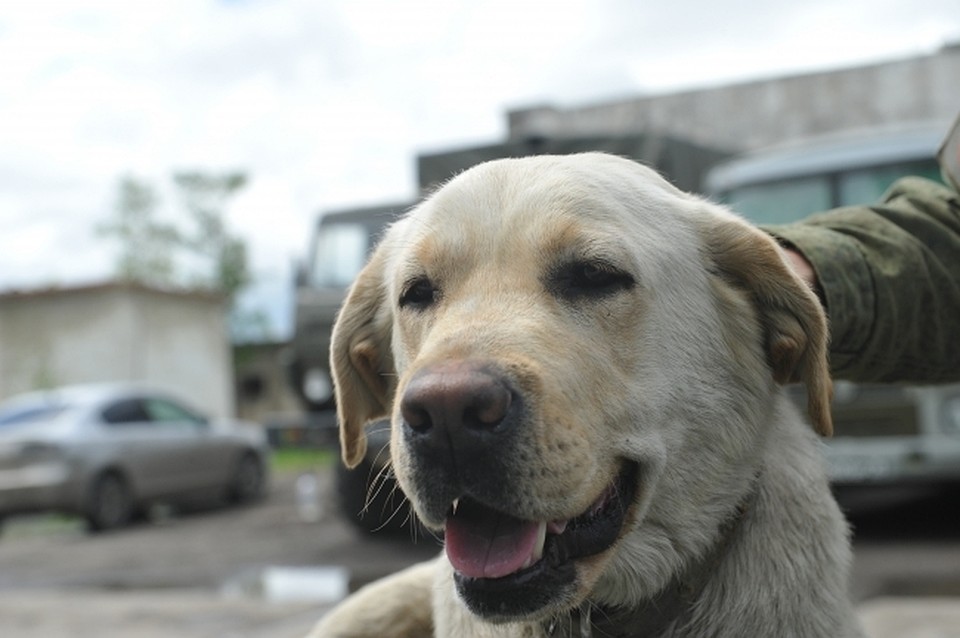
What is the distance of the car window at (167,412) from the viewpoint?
14516 millimetres

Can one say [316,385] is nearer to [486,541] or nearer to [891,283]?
[891,283]

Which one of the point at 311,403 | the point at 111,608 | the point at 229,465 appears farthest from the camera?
the point at 229,465

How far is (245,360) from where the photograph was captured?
124 feet

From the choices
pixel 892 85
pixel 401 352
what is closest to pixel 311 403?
pixel 401 352

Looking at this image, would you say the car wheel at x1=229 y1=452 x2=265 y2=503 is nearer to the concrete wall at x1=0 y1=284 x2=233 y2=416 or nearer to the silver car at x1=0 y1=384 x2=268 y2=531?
the silver car at x1=0 y1=384 x2=268 y2=531

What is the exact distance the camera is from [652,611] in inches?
95.3

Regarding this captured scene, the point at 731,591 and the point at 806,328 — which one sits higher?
the point at 806,328

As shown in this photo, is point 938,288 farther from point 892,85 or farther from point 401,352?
point 892,85

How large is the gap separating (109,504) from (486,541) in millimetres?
11953

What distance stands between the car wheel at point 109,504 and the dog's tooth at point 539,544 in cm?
1158

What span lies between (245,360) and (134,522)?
23.6m

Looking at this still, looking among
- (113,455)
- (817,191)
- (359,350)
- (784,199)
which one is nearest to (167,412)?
(113,455)

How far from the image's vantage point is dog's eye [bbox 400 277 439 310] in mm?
2594

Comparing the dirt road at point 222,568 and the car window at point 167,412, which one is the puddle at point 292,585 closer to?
the dirt road at point 222,568
